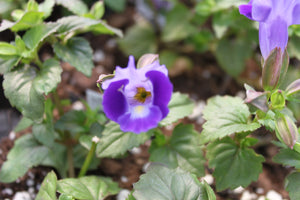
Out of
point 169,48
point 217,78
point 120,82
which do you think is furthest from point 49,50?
point 120,82

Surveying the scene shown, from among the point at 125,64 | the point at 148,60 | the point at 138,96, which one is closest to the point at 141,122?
the point at 138,96

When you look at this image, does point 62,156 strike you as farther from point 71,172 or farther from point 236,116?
point 236,116

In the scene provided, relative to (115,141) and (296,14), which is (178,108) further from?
(296,14)

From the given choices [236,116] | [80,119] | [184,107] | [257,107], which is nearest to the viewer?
[257,107]

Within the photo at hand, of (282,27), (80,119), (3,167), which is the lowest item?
(3,167)

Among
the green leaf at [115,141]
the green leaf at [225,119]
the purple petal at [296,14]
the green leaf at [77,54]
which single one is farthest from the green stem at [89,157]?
the purple petal at [296,14]

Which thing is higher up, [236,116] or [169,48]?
[236,116]
